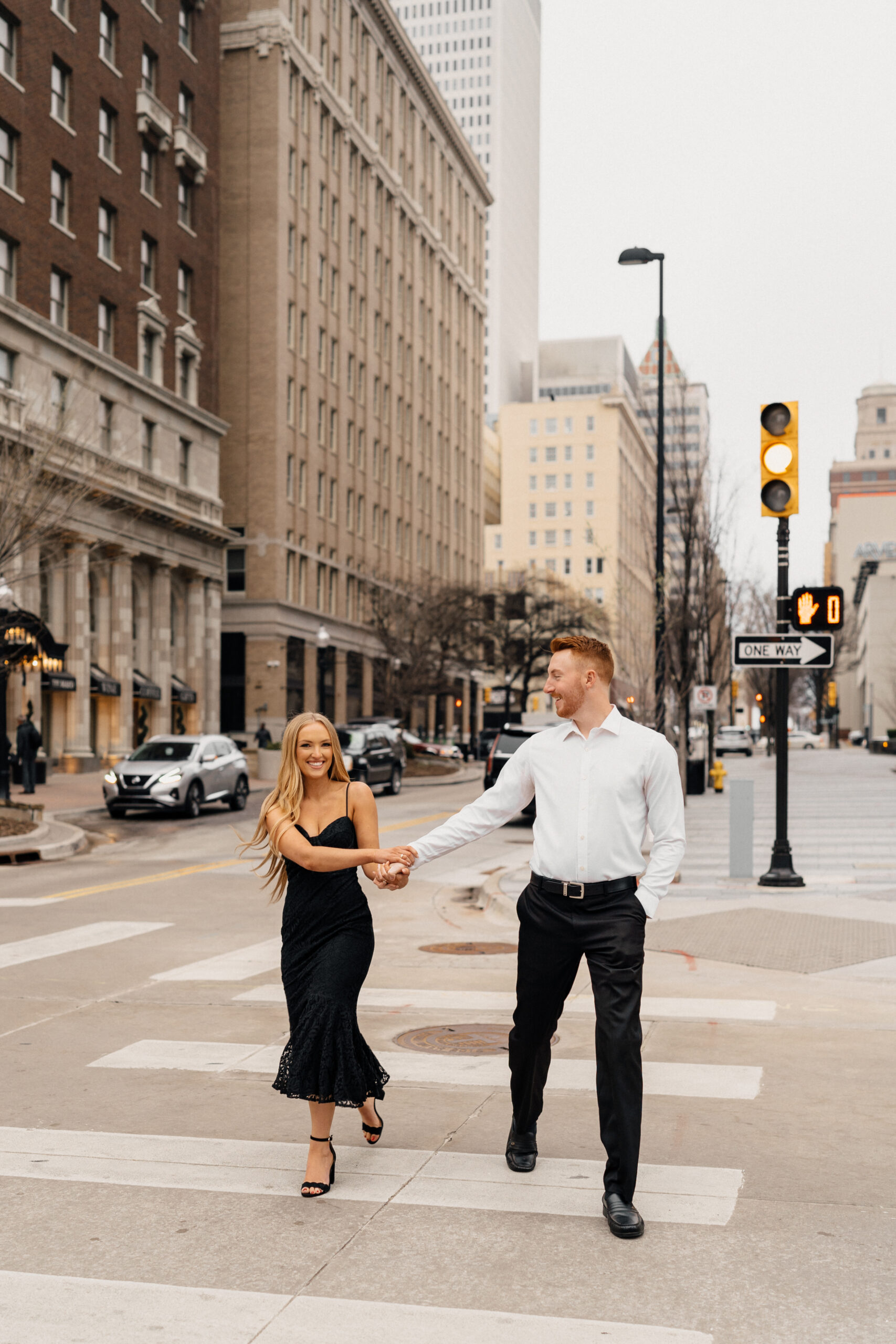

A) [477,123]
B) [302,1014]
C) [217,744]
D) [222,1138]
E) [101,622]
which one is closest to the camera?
[302,1014]

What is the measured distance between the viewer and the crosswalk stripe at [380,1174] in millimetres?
4910

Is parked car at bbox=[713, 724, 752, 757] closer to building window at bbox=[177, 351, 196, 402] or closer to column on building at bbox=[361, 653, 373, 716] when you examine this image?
column on building at bbox=[361, 653, 373, 716]

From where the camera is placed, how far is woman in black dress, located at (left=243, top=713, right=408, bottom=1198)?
5.00 m

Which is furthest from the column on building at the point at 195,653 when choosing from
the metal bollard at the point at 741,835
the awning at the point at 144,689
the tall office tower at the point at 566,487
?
the tall office tower at the point at 566,487

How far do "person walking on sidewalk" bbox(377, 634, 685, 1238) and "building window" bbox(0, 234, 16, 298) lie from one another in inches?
1485

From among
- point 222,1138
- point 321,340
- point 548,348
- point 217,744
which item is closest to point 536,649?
point 321,340

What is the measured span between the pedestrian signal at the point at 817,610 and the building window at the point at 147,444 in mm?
36679

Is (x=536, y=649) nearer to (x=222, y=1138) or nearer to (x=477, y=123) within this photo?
(x=222, y=1138)

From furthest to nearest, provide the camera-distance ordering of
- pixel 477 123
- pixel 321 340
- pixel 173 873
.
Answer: pixel 477 123 → pixel 321 340 → pixel 173 873

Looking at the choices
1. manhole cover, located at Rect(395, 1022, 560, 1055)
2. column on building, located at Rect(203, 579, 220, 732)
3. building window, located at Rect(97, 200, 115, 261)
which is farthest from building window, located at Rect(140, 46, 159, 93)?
manhole cover, located at Rect(395, 1022, 560, 1055)

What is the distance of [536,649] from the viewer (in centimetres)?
7350

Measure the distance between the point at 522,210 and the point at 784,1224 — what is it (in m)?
204

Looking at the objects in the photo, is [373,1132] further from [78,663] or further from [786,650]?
[78,663]

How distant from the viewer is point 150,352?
49.1 m
